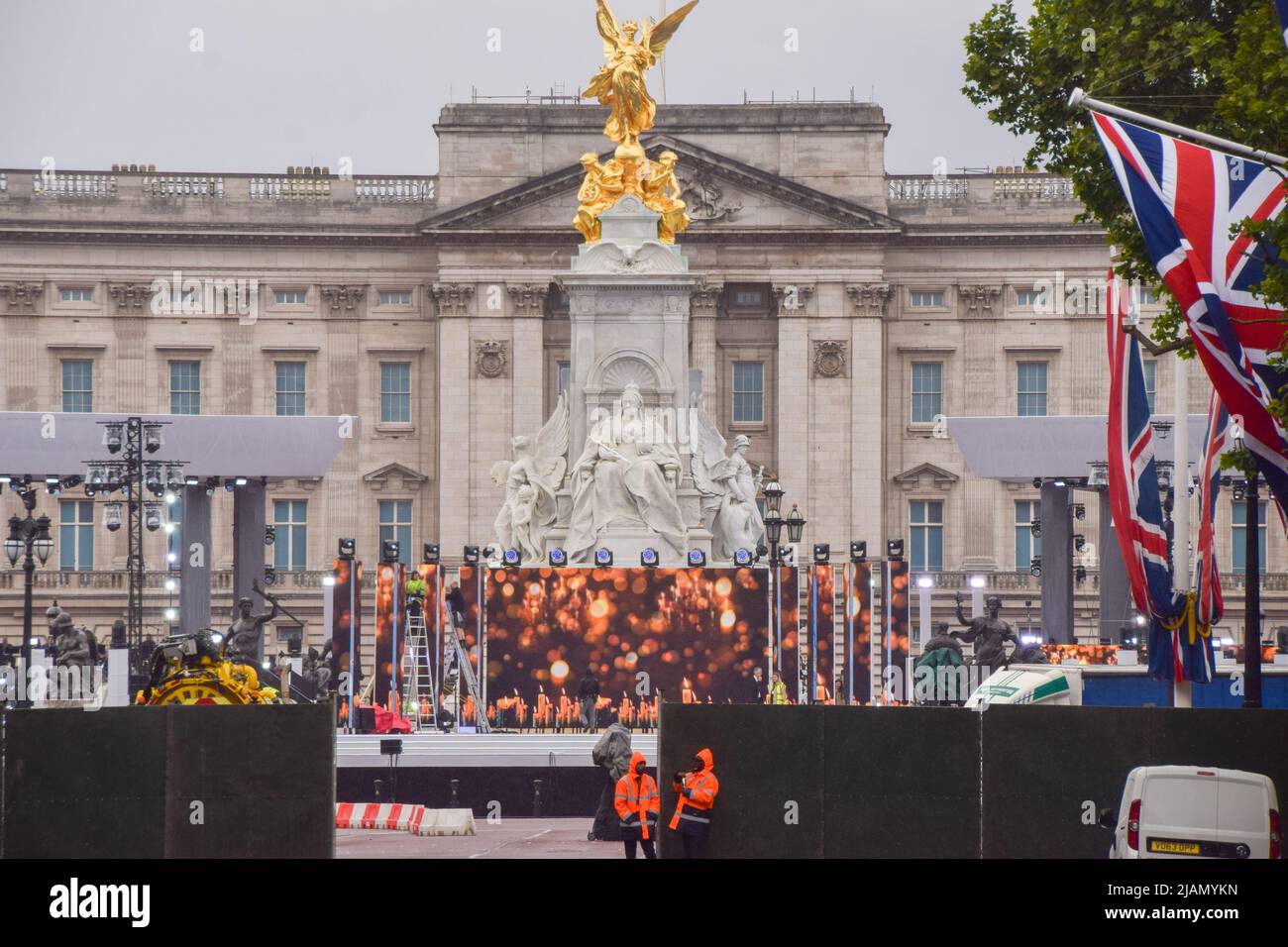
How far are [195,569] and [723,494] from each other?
1110 centimetres

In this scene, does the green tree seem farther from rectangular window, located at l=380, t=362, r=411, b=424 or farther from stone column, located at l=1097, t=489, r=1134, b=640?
rectangular window, located at l=380, t=362, r=411, b=424

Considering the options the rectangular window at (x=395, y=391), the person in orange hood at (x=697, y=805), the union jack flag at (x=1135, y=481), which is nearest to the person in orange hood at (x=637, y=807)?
the person in orange hood at (x=697, y=805)

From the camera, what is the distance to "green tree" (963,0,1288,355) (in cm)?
3344

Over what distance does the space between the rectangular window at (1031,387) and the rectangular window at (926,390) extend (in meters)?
2.67

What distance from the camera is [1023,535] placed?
287ft

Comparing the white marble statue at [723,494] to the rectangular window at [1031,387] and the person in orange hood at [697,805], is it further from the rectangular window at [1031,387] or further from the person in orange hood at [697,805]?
the rectangular window at [1031,387]

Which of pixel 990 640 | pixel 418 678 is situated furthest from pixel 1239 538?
pixel 990 640

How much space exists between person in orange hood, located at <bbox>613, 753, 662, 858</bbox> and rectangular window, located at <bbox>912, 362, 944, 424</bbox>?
195 ft

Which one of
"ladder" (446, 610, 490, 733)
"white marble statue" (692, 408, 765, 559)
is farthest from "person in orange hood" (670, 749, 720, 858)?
"white marble statue" (692, 408, 765, 559)

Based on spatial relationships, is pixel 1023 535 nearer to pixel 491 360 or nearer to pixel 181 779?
pixel 491 360

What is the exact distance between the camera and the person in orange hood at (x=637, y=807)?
2870 cm

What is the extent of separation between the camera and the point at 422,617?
172 feet
